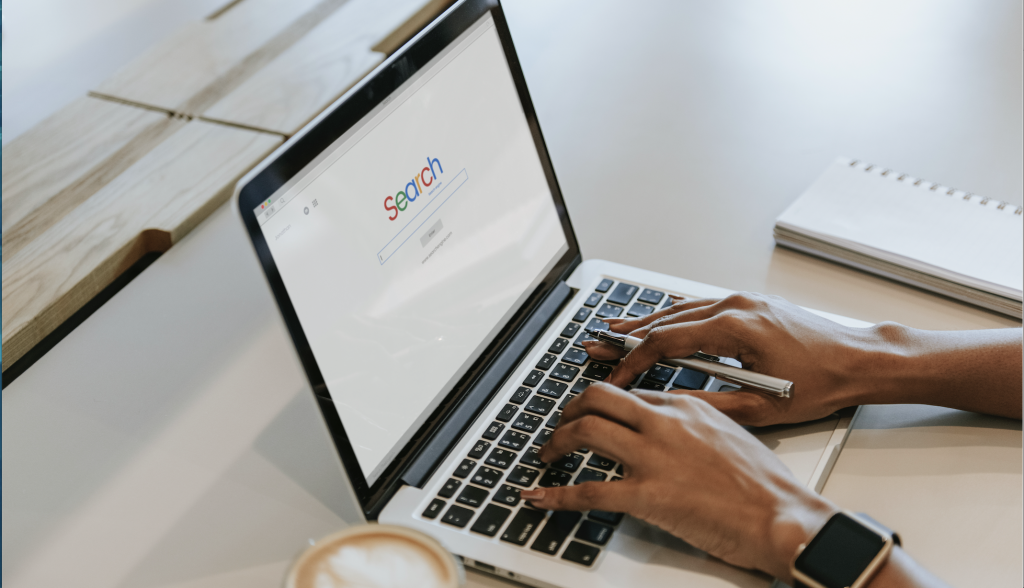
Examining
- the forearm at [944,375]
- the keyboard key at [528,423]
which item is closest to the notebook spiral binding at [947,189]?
the forearm at [944,375]

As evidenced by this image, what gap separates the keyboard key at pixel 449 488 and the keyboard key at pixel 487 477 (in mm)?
14

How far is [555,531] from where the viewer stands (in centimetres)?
68

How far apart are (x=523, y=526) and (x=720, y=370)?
234 mm

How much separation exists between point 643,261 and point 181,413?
0.55 meters

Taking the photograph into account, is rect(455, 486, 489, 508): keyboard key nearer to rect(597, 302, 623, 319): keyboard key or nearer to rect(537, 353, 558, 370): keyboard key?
rect(537, 353, 558, 370): keyboard key

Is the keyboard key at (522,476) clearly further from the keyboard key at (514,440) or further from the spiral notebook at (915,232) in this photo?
the spiral notebook at (915,232)

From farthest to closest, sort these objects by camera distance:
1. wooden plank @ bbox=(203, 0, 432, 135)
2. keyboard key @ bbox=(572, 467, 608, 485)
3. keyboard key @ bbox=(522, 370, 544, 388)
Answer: wooden plank @ bbox=(203, 0, 432, 135) < keyboard key @ bbox=(522, 370, 544, 388) < keyboard key @ bbox=(572, 467, 608, 485)

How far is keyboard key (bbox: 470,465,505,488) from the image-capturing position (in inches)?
28.5

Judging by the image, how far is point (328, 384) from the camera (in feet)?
2.22

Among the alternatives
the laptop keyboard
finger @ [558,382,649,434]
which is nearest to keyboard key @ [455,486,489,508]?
the laptop keyboard

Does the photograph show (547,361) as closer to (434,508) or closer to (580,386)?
(580,386)

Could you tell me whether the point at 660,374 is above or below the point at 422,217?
below

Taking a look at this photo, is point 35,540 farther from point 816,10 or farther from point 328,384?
point 816,10

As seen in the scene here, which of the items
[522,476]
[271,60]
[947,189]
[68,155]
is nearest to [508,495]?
[522,476]
